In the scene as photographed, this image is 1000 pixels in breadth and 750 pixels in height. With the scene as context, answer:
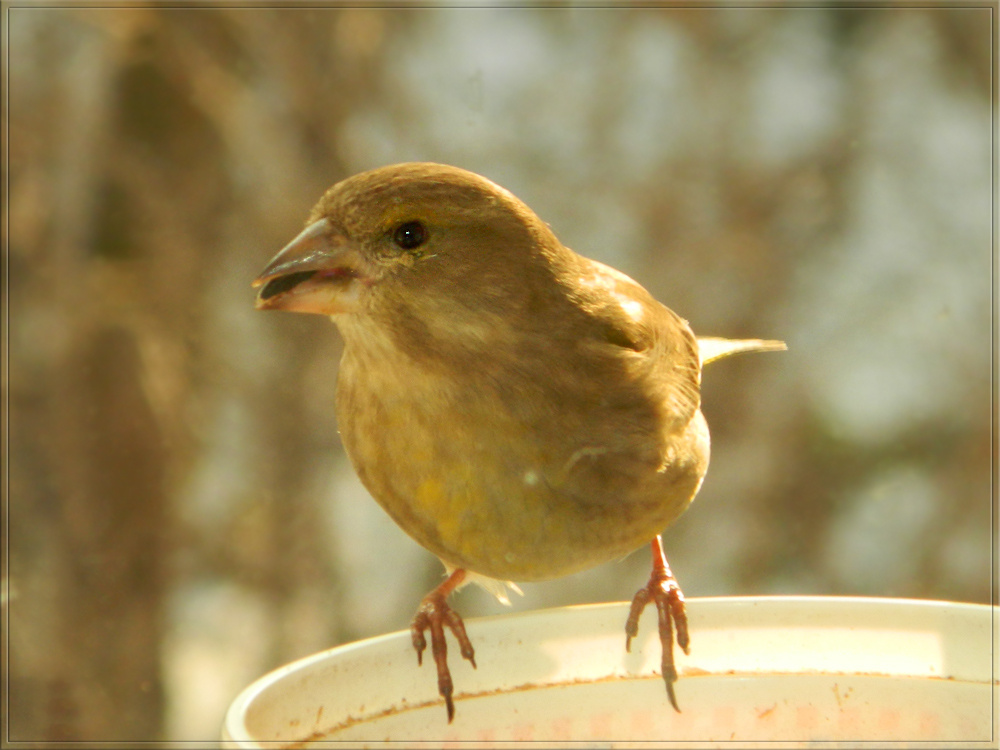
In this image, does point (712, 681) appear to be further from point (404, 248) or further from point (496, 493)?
point (404, 248)

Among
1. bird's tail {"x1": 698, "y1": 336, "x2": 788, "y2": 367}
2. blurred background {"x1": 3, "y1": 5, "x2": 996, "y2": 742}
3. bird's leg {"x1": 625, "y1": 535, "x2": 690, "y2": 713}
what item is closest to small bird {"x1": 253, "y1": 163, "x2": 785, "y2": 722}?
bird's leg {"x1": 625, "y1": 535, "x2": 690, "y2": 713}

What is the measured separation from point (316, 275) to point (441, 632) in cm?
67

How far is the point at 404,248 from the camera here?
53.3 inches

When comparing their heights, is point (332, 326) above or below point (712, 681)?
above

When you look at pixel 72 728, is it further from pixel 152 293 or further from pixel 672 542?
pixel 672 542

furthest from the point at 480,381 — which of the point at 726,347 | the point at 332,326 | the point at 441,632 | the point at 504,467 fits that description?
the point at 332,326

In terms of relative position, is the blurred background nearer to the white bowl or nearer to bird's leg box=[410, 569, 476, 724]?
bird's leg box=[410, 569, 476, 724]

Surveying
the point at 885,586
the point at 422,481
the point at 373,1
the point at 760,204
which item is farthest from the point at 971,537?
the point at 422,481

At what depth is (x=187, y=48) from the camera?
10.2 ft

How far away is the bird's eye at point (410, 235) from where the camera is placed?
1.35 m

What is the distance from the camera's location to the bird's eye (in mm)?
1349

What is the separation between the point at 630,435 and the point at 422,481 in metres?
0.31

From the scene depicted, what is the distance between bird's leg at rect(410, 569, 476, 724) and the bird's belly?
176 millimetres

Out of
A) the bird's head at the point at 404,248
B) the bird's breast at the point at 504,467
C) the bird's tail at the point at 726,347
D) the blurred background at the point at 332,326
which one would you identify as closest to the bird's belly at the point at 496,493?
the bird's breast at the point at 504,467
